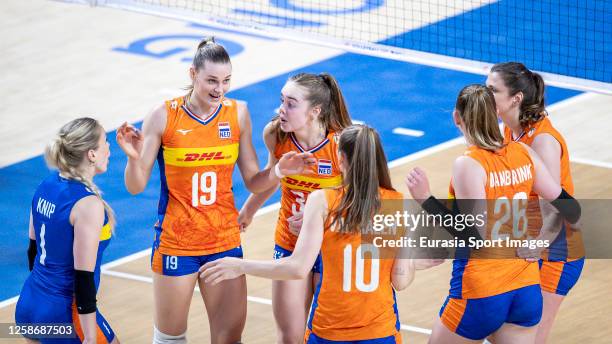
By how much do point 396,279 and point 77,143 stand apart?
7.17ft

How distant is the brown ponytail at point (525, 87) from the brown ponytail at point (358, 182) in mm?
1777

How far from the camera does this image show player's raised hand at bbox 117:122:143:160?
879 centimetres

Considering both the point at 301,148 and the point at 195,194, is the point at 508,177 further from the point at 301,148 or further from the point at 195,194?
the point at 195,194

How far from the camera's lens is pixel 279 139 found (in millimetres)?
9602

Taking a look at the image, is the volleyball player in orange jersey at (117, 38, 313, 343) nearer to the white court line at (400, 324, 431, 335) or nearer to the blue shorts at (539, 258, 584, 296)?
the blue shorts at (539, 258, 584, 296)

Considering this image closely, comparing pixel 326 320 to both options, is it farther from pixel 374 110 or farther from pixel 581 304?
pixel 374 110

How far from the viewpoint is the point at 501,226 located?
27.7ft

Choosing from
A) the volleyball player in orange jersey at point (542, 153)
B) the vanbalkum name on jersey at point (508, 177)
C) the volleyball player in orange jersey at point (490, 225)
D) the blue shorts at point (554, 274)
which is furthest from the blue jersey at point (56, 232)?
the blue shorts at point (554, 274)

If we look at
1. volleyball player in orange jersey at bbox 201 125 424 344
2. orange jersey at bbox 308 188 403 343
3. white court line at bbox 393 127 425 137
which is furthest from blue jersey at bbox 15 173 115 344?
white court line at bbox 393 127 425 137

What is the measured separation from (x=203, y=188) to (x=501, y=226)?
2.24m

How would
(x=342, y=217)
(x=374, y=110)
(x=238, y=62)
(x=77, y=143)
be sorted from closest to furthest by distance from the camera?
(x=342, y=217) < (x=77, y=143) < (x=374, y=110) < (x=238, y=62)

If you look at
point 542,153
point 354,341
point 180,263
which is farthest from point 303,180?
point 354,341

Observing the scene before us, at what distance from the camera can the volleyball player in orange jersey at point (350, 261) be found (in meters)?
7.53

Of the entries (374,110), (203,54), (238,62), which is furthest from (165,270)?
(238,62)
